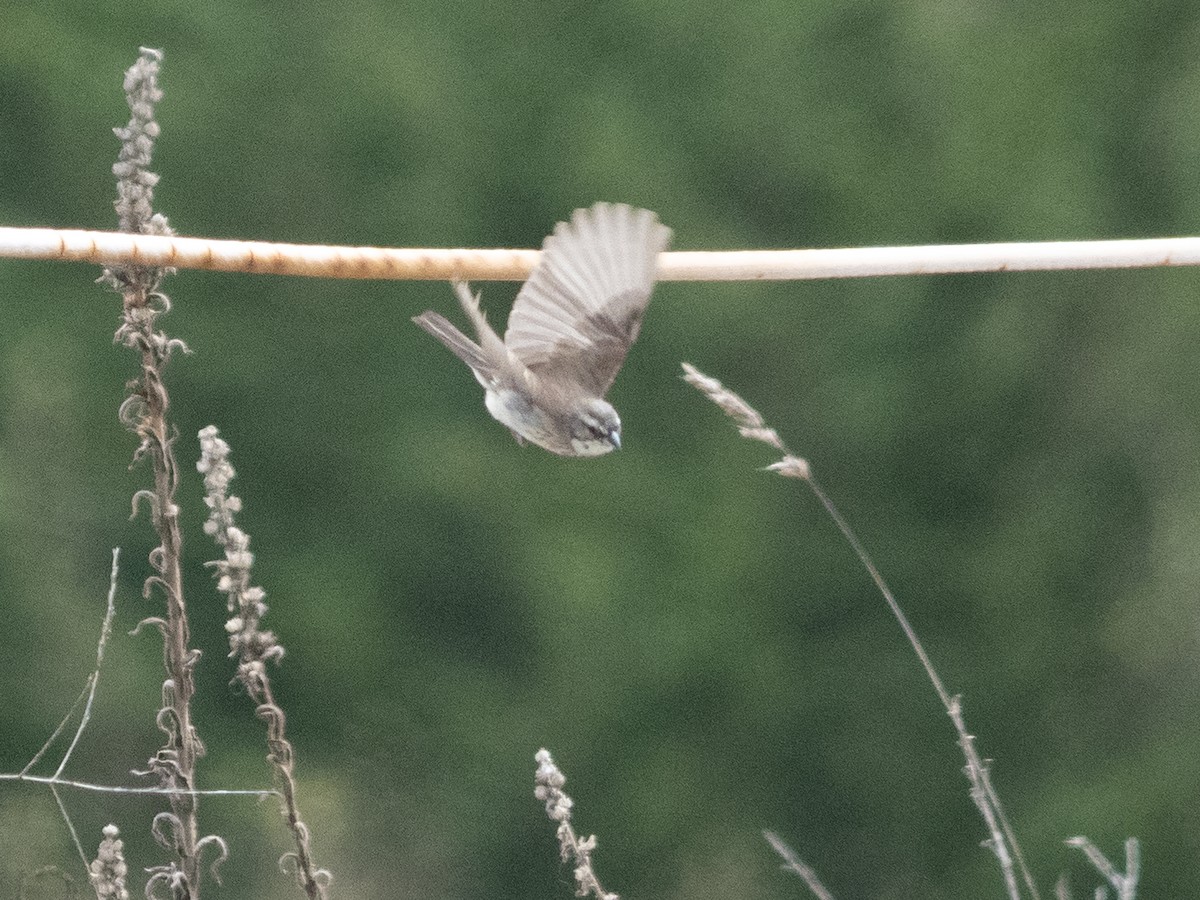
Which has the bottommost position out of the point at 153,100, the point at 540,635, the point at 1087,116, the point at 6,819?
the point at 153,100

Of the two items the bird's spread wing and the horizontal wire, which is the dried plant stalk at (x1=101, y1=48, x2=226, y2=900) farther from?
the bird's spread wing

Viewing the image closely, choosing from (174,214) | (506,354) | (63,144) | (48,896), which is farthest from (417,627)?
(506,354)

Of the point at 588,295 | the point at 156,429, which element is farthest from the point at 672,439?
the point at 156,429

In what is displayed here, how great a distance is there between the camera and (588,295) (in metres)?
1.70

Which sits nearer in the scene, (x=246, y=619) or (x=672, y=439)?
(x=246, y=619)

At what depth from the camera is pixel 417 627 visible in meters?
7.50

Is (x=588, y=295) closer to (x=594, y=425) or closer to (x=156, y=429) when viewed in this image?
(x=594, y=425)

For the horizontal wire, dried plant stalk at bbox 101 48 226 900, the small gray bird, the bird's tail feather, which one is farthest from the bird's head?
dried plant stalk at bbox 101 48 226 900

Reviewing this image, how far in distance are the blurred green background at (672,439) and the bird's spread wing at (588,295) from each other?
494 centimetres

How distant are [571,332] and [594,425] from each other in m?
0.14

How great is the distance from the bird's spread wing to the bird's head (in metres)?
0.02

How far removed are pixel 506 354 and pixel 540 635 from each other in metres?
5.65

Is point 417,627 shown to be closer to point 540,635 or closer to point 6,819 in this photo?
point 540,635

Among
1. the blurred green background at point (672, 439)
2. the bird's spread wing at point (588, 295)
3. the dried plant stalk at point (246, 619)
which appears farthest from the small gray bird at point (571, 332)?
the blurred green background at point (672, 439)
